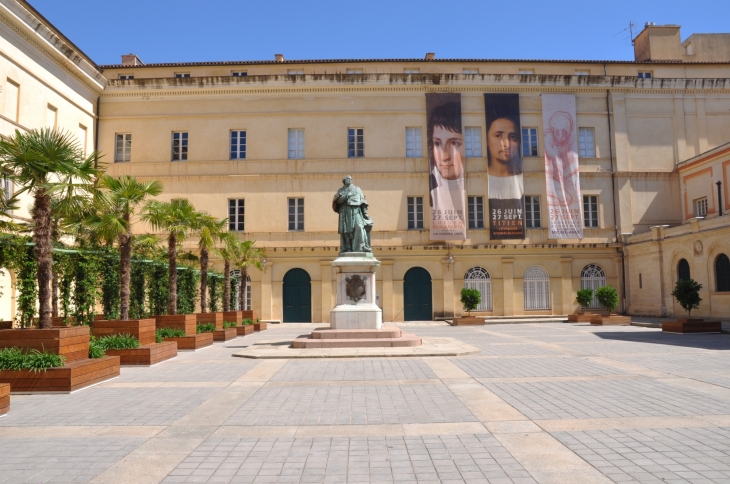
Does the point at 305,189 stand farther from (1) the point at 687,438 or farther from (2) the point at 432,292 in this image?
(1) the point at 687,438

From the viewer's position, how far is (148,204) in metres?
17.1

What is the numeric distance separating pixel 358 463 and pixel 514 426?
7.54 feet

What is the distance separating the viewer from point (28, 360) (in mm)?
9852

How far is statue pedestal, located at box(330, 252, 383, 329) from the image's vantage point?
669 inches

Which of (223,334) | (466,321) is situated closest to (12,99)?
(223,334)

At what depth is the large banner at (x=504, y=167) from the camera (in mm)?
33219

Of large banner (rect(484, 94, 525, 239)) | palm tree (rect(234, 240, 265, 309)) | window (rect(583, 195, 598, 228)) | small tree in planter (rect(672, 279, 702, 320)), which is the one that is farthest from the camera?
window (rect(583, 195, 598, 228))

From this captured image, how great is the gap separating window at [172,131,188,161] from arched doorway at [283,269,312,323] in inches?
362

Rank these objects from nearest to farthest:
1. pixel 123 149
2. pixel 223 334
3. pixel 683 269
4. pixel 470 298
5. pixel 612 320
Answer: pixel 223 334, pixel 612 320, pixel 683 269, pixel 470 298, pixel 123 149

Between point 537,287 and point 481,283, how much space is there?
3.24 m

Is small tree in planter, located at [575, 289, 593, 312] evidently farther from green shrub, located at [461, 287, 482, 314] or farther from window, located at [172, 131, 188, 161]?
window, located at [172, 131, 188, 161]

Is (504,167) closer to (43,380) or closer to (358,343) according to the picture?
(358,343)

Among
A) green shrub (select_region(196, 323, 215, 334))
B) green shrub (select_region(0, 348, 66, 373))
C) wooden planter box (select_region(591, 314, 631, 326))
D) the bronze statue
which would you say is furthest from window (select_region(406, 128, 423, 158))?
green shrub (select_region(0, 348, 66, 373))

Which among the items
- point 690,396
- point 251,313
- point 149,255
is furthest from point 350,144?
point 690,396
